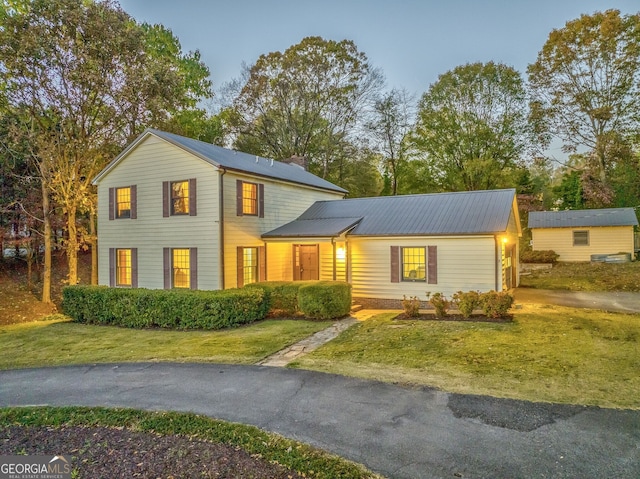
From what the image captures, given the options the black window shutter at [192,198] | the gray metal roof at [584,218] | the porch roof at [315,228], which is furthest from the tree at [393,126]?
the black window shutter at [192,198]

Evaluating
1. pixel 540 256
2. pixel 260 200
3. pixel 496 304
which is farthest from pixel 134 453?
pixel 540 256

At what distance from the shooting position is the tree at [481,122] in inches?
1075

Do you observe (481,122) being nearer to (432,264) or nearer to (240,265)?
(432,264)

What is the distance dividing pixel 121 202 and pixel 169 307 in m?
6.70

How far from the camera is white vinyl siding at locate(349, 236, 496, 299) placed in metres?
12.4

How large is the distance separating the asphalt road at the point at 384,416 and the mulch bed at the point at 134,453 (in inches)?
28.8

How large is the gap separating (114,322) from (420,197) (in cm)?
1219

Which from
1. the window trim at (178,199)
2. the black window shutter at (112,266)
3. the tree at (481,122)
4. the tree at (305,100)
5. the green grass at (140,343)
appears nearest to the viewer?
the green grass at (140,343)

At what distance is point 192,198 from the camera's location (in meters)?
13.7

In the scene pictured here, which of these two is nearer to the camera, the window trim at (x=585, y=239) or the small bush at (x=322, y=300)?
the small bush at (x=322, y=300)

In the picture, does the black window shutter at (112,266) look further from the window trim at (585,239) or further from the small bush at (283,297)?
the window trim at (585,239)

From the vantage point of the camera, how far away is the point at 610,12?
25672 mm

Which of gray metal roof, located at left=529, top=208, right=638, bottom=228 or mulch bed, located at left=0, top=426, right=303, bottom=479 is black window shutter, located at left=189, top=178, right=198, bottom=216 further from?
gray metal roof, located at left=529, top=208, right=638, bottom=228

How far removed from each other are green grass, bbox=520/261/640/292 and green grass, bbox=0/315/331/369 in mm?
12907
